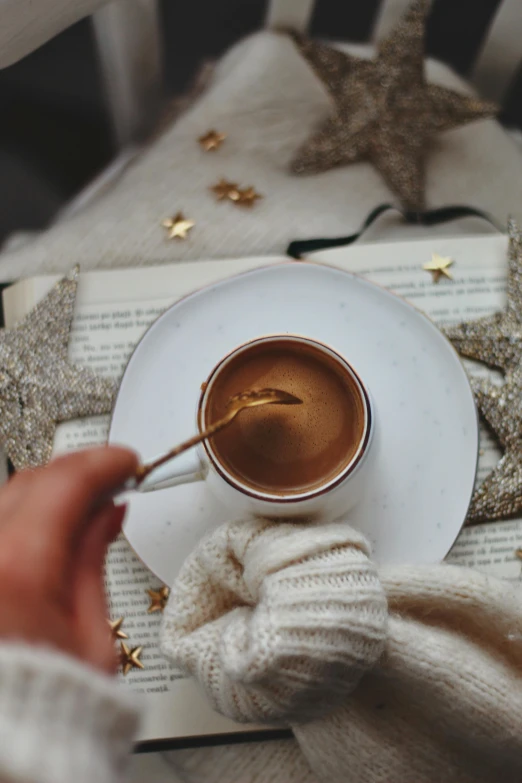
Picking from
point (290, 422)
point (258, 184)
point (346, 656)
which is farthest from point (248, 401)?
point (258, 184)

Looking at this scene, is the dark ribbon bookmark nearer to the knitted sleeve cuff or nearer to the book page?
the book page

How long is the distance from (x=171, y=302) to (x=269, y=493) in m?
0.27

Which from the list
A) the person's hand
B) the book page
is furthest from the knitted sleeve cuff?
the book page

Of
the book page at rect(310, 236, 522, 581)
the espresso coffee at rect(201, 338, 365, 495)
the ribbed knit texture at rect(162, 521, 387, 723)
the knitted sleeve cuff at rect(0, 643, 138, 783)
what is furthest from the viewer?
the book page at rect(310, 236, 522, 581)

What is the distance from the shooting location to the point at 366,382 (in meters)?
0.58

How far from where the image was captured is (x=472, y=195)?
0.74 meters

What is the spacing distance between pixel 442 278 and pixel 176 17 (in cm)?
77

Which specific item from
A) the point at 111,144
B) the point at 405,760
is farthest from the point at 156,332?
the point at 111,144

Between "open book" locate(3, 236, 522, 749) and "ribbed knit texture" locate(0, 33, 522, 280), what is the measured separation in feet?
0.11

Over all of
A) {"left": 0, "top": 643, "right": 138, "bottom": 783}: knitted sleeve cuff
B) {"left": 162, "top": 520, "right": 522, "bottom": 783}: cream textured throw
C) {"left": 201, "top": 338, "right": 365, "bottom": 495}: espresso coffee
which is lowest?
{"left": 162, "top": 520, "right": 522, "bottom": 783}: cream textured throw

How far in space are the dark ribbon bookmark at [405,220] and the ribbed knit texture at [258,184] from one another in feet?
0.03

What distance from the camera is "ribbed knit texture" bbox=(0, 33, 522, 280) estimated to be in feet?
2.29

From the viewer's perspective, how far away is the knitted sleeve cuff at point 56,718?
0.80 ft

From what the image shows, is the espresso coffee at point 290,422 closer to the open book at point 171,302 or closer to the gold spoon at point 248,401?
the gold spoon at point 248,401
